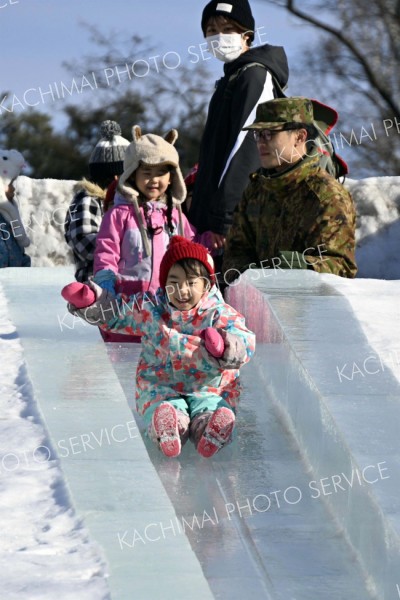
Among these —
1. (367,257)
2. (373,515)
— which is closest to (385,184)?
(367,257)

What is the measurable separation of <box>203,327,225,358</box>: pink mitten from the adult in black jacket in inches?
77.1

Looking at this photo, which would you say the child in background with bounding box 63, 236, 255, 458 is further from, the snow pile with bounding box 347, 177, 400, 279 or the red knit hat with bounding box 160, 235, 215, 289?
the snow pile with bounding box 347, 177, 400, 279

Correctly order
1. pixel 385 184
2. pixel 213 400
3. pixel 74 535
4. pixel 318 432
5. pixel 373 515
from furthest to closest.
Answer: pixel 385 184
pixel 213 400
pixel 318 432
pixel 373 515
pixel 74 535

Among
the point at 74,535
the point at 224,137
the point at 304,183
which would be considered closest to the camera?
the point at 74,535

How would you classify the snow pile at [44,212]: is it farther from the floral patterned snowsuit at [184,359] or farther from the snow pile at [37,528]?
the snow pile at [37,528]

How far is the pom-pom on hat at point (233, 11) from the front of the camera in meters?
6.79

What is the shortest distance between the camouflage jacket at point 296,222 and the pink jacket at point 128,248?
43cm

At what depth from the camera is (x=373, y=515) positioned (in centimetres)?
366

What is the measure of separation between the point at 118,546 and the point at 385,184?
410 inches

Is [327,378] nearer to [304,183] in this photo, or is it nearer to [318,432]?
[318,432]

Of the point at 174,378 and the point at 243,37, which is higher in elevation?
the point at 243,37

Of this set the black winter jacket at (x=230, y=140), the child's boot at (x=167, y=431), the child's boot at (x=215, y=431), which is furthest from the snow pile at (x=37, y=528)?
the black winter jacket at (x=230, y=140)

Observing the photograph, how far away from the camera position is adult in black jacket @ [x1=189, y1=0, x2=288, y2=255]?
6.68 metres

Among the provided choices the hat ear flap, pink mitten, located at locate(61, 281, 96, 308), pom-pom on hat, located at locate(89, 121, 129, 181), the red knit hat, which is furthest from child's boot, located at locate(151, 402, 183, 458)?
pom-pom on hat, located at locate(89, 121, 129, 181)
